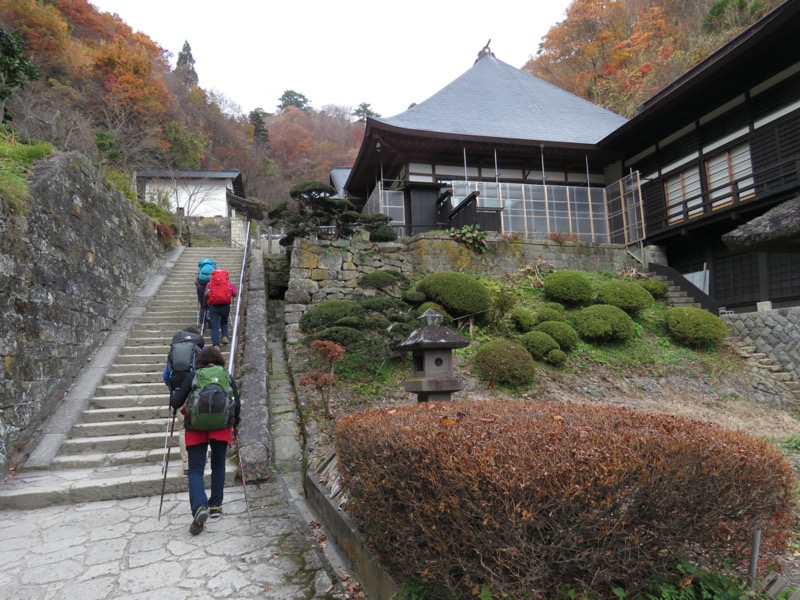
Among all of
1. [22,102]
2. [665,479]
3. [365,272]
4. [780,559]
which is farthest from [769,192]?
[22,102]

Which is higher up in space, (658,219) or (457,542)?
(658,219)

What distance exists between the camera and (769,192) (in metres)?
10.7

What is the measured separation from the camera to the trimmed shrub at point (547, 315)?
977 cm

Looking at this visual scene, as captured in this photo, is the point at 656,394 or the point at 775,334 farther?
the point at 775,334

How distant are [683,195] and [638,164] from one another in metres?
2.18

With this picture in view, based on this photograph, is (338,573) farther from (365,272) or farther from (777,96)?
(777,96)

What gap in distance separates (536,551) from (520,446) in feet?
1.32

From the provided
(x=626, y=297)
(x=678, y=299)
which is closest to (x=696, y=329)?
(x=626, y=297)

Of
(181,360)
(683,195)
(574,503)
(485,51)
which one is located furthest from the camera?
(485,51)

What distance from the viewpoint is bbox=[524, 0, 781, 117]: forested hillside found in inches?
786

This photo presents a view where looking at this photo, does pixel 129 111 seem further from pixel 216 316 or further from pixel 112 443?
pixel 112 443

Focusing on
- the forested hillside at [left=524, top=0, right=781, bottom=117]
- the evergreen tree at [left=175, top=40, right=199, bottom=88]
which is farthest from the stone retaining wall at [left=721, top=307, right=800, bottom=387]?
the evergreen tree at [left=175, top=40, right=199, bottom=88]

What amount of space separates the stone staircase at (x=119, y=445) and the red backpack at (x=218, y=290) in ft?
2.79

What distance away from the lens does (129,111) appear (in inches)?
861
